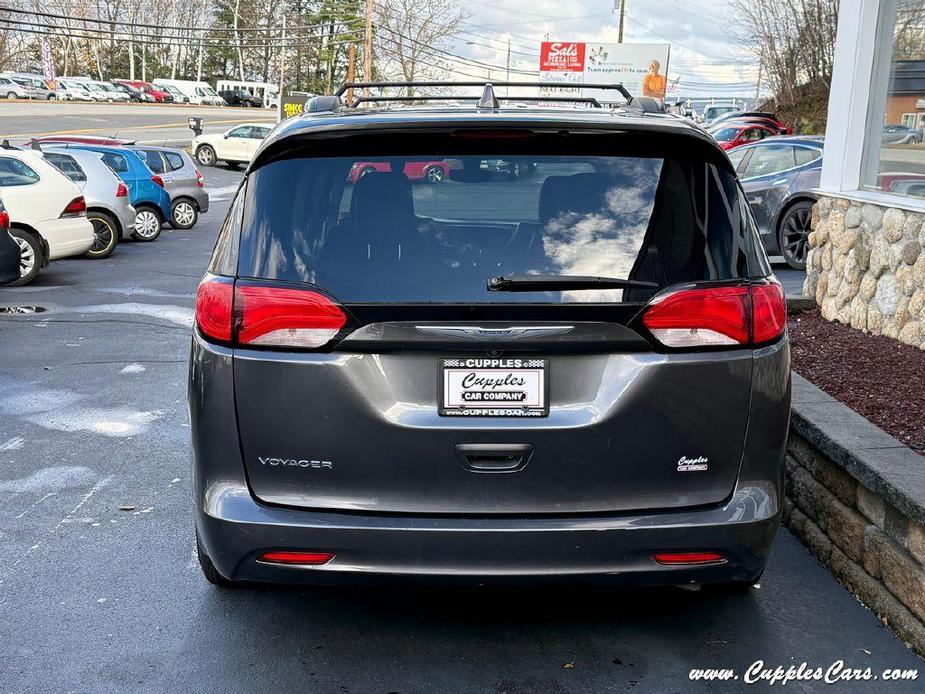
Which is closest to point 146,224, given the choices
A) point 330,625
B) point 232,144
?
point 330,625

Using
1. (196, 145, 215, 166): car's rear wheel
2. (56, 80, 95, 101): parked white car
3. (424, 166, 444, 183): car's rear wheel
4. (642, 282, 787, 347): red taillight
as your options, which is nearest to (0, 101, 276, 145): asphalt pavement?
(196, 145, 215, 166): car's rear wheel

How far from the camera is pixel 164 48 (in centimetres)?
12438

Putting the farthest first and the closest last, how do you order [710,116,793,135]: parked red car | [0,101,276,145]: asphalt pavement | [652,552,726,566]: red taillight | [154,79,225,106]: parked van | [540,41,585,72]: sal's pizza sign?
[154,79,225,106]: parked van → [540,41,585,72]: sal's pizza sign → [0,101,276,145]: asphalt pavement → [710,116,793,135]: parked red car → [652,552,726,566]: red taillight

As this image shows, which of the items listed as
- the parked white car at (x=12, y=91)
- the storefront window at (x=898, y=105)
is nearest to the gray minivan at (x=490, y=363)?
the storefront window at (x=898, y=105)

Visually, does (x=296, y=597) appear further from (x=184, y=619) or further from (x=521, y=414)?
(x=521, y=414)

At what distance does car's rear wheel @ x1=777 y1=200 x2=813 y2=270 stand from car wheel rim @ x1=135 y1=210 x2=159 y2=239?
10936 mm

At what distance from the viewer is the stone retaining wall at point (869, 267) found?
716cm

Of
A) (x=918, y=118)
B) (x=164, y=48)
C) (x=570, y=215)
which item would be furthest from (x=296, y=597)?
(x=164, y=48)

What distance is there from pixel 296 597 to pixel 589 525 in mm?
1464

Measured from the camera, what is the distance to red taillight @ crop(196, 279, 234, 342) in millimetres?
3297

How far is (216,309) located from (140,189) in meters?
17.1

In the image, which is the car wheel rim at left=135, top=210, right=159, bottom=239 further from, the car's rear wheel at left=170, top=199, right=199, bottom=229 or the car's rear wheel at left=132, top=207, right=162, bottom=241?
the car's rear wheel at left=170, top=199, right=199, bottom=229

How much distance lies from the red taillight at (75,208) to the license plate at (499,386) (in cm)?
1263

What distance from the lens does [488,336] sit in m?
3.15
